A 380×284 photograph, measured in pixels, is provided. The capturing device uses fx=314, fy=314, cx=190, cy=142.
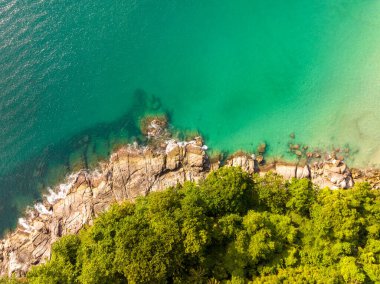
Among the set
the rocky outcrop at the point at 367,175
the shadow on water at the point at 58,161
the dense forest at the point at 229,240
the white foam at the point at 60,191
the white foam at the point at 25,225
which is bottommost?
the dense forest at the point at 229,240

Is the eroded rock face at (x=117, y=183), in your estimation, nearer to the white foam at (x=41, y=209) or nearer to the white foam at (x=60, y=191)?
the white foam at (x=41, y=209)

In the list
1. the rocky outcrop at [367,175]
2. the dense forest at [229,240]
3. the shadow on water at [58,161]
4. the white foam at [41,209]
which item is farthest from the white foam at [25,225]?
the rocky outcrop at [367,175]

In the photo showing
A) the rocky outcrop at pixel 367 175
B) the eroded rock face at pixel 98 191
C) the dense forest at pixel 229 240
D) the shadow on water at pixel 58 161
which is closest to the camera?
the dense forest at pixel 229 240

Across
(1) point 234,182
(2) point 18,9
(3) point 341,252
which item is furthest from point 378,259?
(2) point 18,9

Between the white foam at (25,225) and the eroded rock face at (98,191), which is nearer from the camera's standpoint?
the eroded rock face at (98,191)

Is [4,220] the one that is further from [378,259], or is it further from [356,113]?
[356,113]

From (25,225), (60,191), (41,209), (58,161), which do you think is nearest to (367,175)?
(60,191)

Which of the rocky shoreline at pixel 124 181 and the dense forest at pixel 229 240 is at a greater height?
the rocky shoreline at pixel 124 181

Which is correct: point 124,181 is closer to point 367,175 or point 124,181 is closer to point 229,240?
point 229,240
